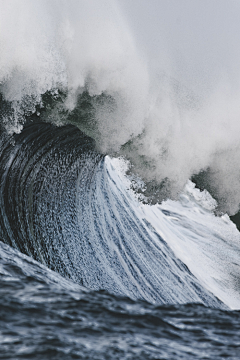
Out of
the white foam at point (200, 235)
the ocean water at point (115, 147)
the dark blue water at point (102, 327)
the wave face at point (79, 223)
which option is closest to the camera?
the dark blue water at point (102, 327)

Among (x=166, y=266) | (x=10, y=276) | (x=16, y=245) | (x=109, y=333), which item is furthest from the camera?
(x=166, y=266)

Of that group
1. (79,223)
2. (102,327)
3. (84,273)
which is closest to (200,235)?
(79,223)

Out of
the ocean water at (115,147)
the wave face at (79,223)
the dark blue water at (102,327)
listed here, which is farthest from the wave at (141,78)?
the dark blue water at (102,327)

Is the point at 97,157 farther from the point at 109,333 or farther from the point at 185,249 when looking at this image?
the point at 109,333

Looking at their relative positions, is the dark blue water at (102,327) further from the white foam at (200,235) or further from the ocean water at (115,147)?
the white foam at (200,235)

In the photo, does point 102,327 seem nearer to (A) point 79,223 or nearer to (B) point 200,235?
(A) point 79,223

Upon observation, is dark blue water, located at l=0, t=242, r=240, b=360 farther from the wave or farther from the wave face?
the wave

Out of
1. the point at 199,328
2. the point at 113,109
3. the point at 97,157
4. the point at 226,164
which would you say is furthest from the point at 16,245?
the point at 226,164
